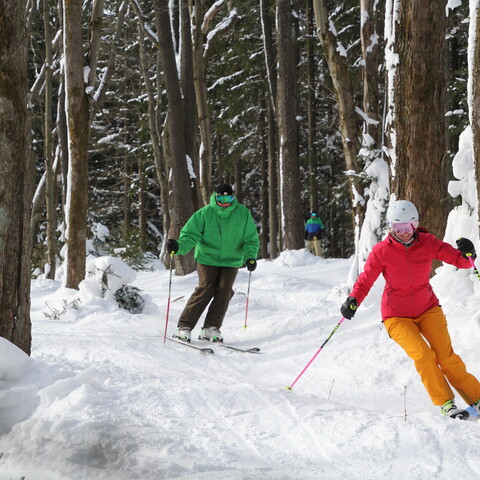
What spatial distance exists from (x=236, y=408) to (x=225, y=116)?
19.5 metres

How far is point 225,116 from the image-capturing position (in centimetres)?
2289

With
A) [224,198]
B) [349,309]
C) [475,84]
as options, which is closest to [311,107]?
[224,198]

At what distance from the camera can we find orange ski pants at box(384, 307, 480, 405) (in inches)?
172

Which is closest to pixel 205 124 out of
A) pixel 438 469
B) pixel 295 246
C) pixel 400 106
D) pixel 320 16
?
pixel 295 246

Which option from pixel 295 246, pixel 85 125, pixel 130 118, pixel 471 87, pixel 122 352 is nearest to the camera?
pixel 471 87

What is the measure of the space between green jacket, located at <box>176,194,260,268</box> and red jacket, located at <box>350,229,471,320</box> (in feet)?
8.83

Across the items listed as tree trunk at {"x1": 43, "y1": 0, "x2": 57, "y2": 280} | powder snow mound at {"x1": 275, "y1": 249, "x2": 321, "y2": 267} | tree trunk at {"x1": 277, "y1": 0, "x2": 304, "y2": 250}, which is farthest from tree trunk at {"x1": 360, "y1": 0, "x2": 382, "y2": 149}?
tree trunk at {"x1": 43, "y1": 0, "x2": 57, "y2": 280}

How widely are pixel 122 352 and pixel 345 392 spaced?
246cm

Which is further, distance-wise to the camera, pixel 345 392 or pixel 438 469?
pixel 345 392

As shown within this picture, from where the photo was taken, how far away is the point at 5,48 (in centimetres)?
429

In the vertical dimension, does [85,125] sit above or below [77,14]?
below

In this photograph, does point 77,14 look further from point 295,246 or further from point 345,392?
point 295,246

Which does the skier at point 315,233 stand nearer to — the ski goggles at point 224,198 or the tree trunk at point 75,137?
the tree trunk at point 75,137

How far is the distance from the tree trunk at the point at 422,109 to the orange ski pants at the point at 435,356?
97.1 inches
